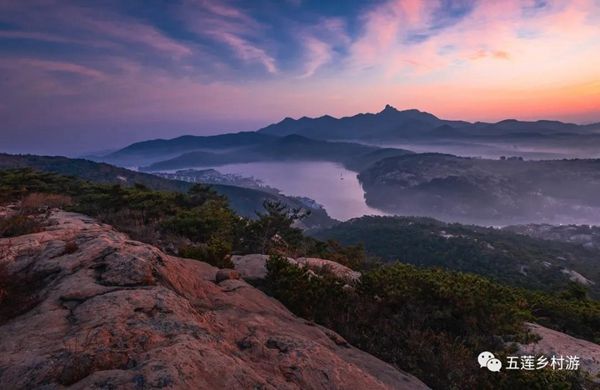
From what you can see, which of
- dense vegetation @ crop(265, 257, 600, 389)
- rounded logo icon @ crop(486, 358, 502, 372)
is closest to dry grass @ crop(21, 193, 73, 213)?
dense vegetation @ crop(265, 257, 600, 389)

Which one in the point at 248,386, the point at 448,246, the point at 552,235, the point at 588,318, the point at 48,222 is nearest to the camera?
the point at 248,386

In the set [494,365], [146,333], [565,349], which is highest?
[146,333]

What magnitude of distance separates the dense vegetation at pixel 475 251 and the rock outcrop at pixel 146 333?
6988 centimetres

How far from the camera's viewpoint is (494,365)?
21.1ft

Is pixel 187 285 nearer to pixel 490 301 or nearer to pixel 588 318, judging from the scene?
pixel 490 301

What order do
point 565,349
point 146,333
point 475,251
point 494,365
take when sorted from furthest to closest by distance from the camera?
point 475,251, point 565,349, point 494,365, point 146,333

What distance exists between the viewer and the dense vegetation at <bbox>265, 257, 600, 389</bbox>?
6293 mm

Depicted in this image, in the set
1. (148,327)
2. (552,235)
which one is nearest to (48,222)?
(148,327)

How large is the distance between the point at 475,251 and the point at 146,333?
104502 mm

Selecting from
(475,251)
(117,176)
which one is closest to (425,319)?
(475,251)

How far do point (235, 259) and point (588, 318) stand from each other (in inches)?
412

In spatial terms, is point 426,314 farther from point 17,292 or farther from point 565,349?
point 17,292

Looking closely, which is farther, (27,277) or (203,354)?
(27,277)

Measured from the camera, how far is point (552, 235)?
160 metres
